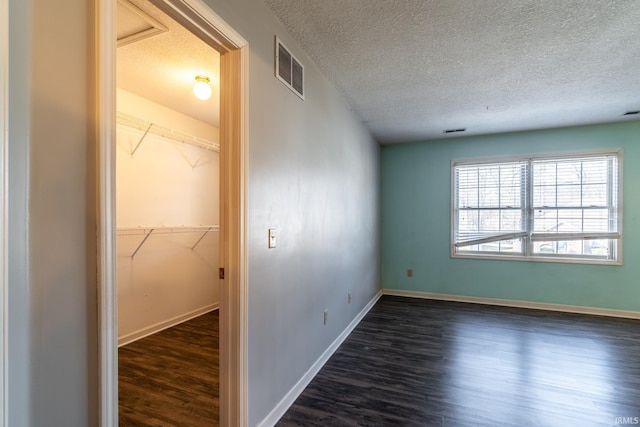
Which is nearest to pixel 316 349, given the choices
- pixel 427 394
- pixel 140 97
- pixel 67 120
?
pixel 427 394

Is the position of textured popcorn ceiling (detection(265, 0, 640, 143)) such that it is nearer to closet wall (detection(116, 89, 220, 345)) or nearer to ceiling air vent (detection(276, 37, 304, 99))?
ceiling air vent (detection(276, 37, 304, 99))

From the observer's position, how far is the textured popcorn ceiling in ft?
5.89

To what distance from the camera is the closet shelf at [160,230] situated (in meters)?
3.03

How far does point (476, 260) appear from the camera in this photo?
4.53 meters

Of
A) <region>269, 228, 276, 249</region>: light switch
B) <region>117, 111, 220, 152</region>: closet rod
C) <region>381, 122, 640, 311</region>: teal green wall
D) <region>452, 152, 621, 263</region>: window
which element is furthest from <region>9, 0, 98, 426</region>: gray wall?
<region>452, 152, 621, 263</region>: window

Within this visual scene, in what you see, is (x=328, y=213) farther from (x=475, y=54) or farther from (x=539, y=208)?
(x=539, y=208)

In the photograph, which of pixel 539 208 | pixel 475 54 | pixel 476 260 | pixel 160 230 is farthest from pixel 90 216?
pixel 539 208

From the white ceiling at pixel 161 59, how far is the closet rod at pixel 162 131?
30 cm

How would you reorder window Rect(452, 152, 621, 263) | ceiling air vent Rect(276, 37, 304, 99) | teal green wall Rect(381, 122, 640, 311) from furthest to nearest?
window Rect(452, 152, 621, 263)
teal green wall Rect(381, 122, 640, 311)
ceiling air vent Rect(276, 37, 304, 99)

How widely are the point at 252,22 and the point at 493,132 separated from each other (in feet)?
13.0

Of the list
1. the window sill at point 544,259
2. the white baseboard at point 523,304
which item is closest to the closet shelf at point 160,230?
the white baseboard at point 523,304

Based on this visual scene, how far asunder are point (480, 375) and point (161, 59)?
355cm

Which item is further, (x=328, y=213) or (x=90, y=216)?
(x=328, y=213)

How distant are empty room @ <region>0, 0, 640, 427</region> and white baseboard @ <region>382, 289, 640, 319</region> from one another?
0.9 inches
